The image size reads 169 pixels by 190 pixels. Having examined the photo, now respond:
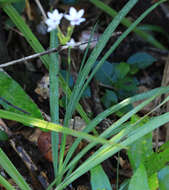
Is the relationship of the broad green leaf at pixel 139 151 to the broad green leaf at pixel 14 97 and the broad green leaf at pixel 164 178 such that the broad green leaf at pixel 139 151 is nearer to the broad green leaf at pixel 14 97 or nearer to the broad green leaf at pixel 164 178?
the broad green leaf at pixel 164 178

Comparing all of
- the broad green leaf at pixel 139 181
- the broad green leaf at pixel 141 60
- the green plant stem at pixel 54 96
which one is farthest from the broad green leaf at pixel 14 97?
the broad green leaf at pixel 141 60

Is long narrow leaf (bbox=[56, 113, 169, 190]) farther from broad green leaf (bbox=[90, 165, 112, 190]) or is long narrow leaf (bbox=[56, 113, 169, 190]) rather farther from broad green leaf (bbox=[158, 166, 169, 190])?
broad green leaf (bbox=[158, 166, 169, 190])

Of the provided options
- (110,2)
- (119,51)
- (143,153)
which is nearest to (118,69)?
(119,51)

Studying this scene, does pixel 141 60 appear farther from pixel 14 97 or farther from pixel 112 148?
pixel 112 148

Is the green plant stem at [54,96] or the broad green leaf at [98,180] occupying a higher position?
the green plant stem at [54,96]

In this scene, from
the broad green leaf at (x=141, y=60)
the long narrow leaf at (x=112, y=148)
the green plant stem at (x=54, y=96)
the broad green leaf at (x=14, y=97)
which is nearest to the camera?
the long narrow leaf at (x=112, y=148)

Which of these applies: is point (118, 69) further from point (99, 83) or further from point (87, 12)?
point (87, 12)
